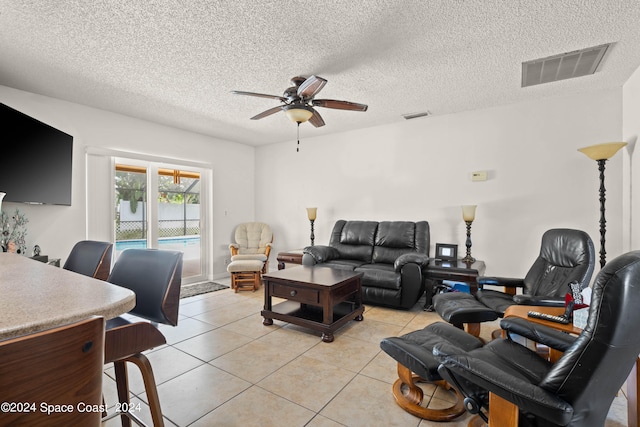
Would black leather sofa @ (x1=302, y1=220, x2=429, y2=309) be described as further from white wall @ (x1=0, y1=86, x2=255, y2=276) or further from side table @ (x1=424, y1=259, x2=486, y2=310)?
white wall @ (x1=0, y1=86, x2=255, y2=276)

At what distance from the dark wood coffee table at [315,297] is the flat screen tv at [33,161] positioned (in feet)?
8.32

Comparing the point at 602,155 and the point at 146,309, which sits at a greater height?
Answer: the point at 602,155

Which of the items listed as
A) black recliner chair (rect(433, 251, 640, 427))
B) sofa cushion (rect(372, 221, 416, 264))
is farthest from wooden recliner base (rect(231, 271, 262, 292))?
black recliner chair (rect(433, 251, 640, 427))

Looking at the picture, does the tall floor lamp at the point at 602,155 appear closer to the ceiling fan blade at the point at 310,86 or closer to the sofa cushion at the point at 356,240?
the sofa cushion at the point at 356,240

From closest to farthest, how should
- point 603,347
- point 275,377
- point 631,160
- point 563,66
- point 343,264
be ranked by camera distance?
point 603,347
point 275,377
point 563,66
point 631,160
point 343,264

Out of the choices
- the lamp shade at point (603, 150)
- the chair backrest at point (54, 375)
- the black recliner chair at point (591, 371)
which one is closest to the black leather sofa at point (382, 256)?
the lamp shade at point (603, 150)

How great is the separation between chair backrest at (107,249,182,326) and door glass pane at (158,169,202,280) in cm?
349

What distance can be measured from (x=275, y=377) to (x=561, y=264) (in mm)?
2620

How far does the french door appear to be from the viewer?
4.40 metres

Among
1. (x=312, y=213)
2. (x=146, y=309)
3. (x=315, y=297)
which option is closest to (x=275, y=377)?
(x=315, y=297)

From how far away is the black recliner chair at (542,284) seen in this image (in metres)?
2.27

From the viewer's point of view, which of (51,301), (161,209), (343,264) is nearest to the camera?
(51,301)

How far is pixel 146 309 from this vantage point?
1.51m

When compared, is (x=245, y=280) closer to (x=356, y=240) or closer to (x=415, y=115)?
(x=356, y=240)
